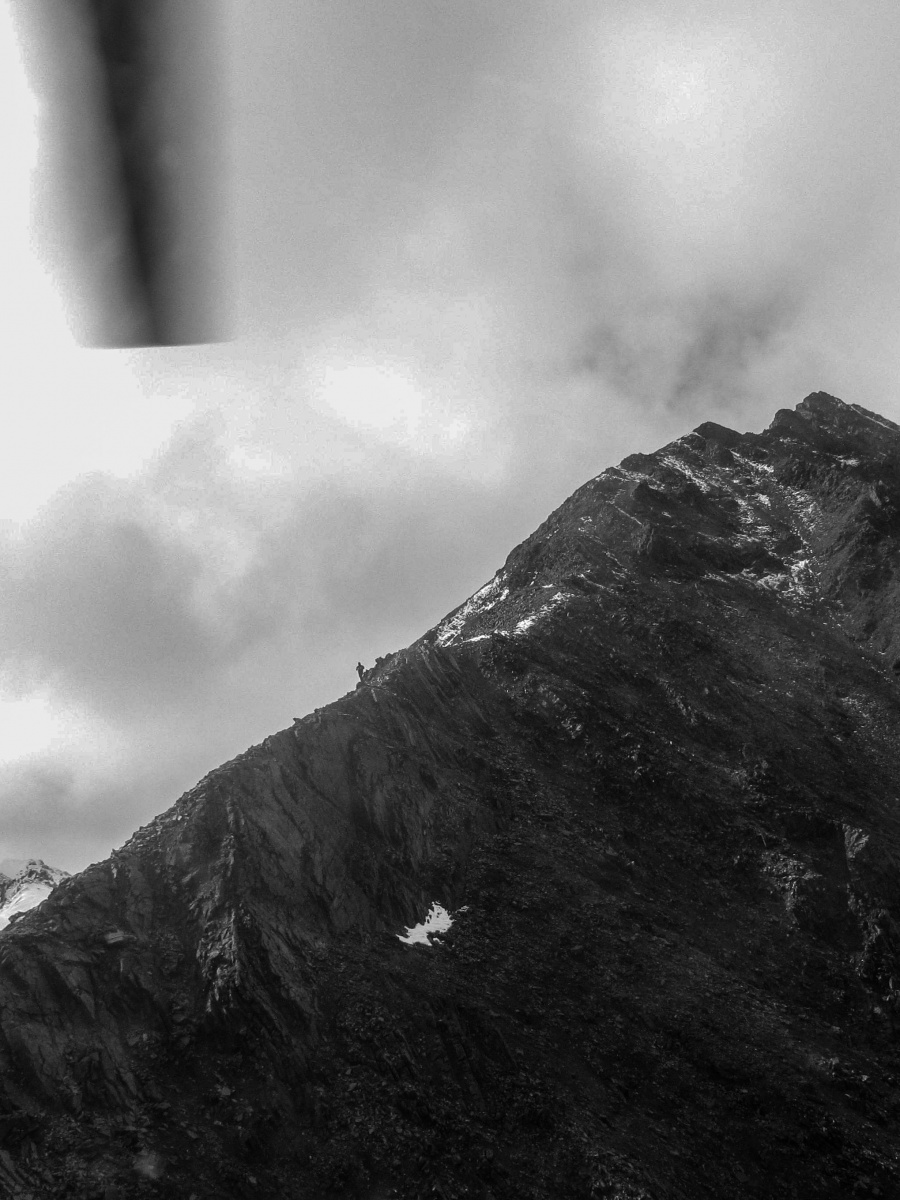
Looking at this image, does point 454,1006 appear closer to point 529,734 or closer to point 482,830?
point 482,830

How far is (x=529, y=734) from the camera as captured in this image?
60969mm

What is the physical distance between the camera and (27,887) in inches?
2288

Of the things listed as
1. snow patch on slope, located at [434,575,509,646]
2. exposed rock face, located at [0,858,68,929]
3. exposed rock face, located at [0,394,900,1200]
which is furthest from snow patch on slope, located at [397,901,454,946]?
snow patch on slope, located at [434,575,509,646]

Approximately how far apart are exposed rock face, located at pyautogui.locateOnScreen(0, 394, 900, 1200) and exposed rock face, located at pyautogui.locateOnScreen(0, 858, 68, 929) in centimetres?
1536

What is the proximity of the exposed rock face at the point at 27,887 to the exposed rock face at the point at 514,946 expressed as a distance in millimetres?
15363

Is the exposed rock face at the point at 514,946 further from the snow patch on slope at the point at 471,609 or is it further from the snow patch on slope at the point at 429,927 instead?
the snow patch on slope at the point at 471,609

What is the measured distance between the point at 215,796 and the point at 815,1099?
104 feet

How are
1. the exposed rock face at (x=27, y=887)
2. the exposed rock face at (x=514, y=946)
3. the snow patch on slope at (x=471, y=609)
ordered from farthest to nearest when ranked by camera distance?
the snow patch on slope at (x=471, y=609), the exposed rock face at (x=27, y=887), the exposed rock face at (x=514, y=946)

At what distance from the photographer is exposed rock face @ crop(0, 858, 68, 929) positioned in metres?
52.7

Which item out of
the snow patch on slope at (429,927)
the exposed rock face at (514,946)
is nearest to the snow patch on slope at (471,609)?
the exposed rock face at (514,946)

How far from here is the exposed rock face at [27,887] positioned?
5271 cm

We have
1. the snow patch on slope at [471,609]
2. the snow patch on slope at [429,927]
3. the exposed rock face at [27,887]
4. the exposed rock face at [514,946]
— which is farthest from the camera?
the snow patch on slope at [471,609]

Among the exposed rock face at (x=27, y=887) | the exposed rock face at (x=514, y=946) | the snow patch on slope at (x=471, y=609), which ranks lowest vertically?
the exposed rock face at (x=514, y=946)

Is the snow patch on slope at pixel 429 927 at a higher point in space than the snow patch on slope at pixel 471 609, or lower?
lower
